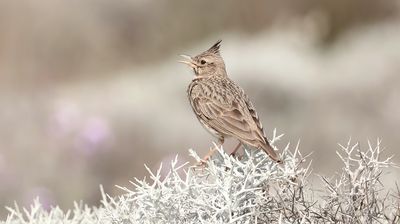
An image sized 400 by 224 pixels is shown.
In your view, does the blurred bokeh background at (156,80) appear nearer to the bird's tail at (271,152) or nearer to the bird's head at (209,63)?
the bird's head at (209,63)

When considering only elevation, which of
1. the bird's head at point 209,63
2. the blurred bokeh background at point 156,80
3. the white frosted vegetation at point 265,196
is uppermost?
the blurred bokeh background at point 156,80

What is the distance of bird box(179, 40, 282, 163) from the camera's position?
14.2 ft

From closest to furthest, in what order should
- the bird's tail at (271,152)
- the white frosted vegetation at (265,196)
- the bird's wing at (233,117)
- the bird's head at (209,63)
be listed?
the white frosted vegetation at (265,196)
the bird's tail at (271,152)
the bird's wing at (233,117)
the bird's head at (209,63)

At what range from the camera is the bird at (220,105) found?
14.2 feet

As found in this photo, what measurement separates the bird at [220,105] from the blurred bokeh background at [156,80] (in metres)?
1.40

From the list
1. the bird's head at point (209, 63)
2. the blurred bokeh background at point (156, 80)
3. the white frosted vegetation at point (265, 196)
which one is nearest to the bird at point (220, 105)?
the bird's head at point (209, 63)

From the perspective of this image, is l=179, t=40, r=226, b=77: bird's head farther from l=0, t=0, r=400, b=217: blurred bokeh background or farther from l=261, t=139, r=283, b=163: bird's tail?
l=261, t=139, r=283, b=163: bird's tail

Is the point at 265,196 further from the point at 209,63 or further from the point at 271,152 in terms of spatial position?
the point at 209,63

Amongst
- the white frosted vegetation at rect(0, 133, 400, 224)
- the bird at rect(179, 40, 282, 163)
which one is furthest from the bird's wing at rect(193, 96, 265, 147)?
the white frosted vegetation at rect(0, 133, 400, 224)

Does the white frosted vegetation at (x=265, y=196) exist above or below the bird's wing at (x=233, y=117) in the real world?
below

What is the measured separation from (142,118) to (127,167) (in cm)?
344

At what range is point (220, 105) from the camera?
15.5 feet

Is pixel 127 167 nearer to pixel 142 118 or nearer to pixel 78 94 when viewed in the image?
pixel 142 118

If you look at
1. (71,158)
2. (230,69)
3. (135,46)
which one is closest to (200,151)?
(71,158)
